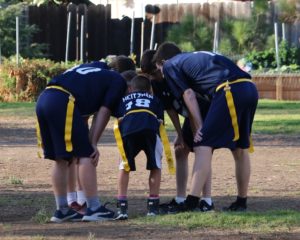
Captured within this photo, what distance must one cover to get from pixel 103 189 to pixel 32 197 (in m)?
0.91

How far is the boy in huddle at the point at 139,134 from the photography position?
844 centimetres

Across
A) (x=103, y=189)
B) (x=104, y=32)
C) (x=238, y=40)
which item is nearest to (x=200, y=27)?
(x=238, y=40)

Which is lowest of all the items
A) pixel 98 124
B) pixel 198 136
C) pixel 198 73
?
pixel 198 136

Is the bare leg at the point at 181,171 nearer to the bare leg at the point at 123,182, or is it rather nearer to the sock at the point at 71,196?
the bare leg at the point at 123,182

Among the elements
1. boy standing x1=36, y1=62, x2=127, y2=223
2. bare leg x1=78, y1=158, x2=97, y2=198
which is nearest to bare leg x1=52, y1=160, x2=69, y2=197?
boy standing x1=36, y1=62, x2=127, y2=223

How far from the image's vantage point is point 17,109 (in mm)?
20312

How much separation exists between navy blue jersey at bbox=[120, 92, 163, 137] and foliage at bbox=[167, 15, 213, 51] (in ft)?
60.1

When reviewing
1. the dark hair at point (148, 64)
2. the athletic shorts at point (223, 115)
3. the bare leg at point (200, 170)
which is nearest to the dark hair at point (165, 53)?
the dark hair at point (148, 64)

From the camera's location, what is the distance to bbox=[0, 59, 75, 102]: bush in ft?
73.7

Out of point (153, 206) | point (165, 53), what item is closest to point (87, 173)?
point (153, 206)

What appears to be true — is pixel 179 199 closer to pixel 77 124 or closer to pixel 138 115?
pixel 138 115

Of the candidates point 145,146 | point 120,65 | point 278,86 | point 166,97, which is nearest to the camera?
point 145,146

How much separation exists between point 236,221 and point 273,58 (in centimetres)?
1788

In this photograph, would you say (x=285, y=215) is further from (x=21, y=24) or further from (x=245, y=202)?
(x=21, y=24)
